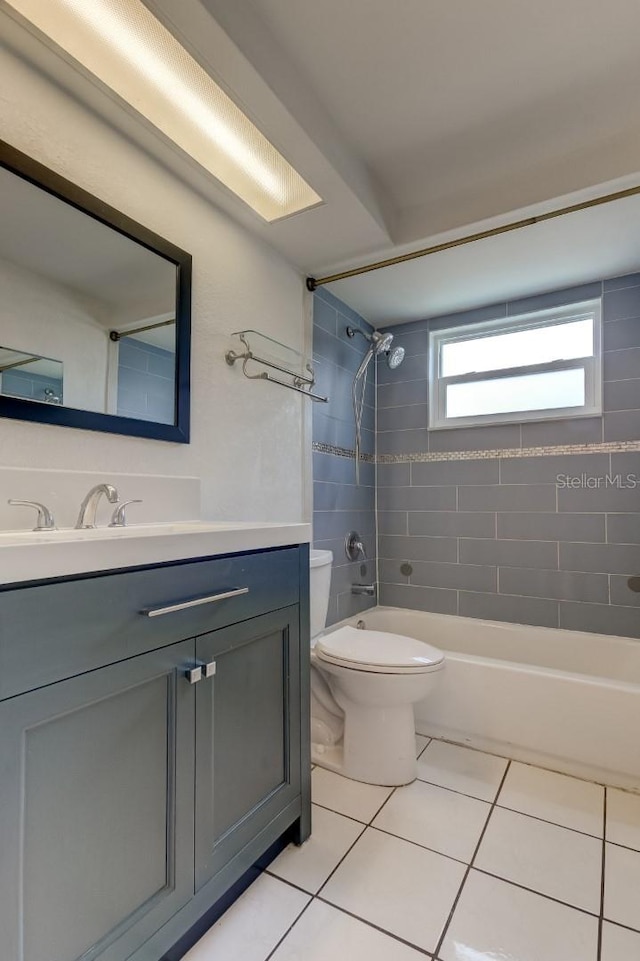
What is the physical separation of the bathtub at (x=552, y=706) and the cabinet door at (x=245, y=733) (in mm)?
834

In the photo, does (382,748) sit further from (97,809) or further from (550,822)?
(97,809)

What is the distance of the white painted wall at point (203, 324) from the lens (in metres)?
1.20

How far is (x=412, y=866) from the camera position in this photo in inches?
51.3

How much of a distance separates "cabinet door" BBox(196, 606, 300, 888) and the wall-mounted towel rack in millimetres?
996

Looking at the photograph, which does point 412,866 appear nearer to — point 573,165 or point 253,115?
point 253,115

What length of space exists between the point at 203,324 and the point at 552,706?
6.27ft

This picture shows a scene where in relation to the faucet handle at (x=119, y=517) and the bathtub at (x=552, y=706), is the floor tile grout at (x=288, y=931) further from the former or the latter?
the faucet handle at (x=119, y=517)

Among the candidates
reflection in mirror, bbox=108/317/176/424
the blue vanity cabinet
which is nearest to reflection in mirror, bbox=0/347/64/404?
reflection in mirror, bbox=108/317/176/424

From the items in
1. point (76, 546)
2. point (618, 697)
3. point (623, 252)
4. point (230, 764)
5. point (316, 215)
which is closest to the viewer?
point (76, 546)

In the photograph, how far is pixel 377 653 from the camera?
171cm

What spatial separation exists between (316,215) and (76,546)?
1.58m

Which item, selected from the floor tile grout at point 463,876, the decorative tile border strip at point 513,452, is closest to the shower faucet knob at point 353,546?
the decorative tile border strip at point 513,452

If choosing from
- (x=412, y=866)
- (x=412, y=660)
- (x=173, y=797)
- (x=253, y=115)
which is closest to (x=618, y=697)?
(x=412, y=660)

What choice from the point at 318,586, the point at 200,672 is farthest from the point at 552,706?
the point at 200,672
